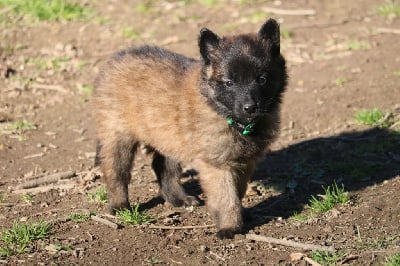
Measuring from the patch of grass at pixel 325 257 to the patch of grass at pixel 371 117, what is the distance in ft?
10.7

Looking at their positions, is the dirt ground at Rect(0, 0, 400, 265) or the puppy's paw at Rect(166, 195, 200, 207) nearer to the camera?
the dirt ground at Rect(0, 0, 400, 265)

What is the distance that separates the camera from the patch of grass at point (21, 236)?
5.73 m

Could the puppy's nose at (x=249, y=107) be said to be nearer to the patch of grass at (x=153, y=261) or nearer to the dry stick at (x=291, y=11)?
the patch of grass at (x=153, y=261)

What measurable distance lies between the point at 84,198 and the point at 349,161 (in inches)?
114

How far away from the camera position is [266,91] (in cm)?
587

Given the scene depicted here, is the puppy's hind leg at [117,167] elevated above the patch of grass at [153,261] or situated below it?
above

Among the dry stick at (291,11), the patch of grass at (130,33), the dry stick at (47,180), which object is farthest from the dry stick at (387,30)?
the dry stick at (47,180)

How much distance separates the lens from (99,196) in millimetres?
6988

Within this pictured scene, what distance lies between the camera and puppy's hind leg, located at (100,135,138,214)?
6.71 metres

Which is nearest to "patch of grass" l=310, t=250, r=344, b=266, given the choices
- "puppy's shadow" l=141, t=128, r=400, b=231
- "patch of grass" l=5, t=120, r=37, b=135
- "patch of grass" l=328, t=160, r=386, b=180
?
"puppy's shadow" l=141, t=128, r=400, b=231

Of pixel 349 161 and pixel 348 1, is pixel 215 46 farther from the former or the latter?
pixel 348 1

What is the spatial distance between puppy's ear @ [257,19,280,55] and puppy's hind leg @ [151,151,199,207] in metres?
1.71

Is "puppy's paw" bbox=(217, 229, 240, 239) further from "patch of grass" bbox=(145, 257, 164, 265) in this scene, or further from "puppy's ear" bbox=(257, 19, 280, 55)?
"puppy's ear" bbox=(257, 19, 280, 55)

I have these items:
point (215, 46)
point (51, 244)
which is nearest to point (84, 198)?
point (51, 244)
